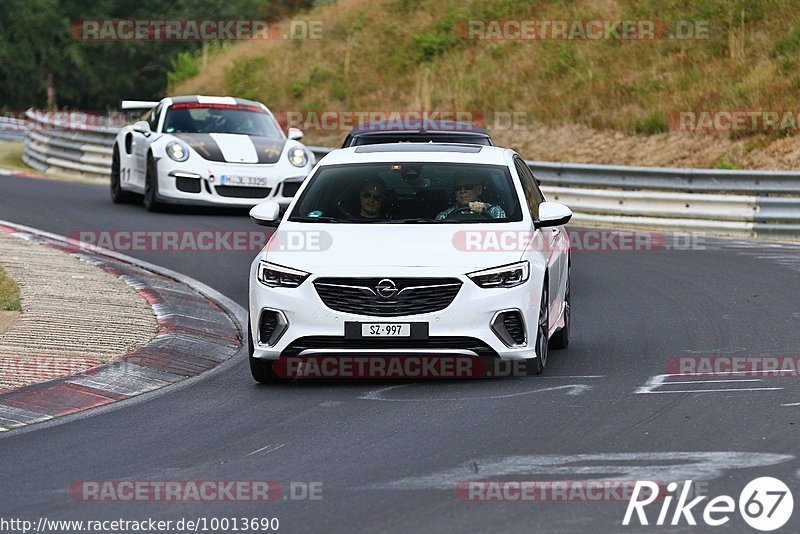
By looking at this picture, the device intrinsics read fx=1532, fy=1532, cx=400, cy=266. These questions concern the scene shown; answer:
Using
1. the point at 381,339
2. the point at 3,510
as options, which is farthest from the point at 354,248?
the point at 3,510

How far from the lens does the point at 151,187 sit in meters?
20.4

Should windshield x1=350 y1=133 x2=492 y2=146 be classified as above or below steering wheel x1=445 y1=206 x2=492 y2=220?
above

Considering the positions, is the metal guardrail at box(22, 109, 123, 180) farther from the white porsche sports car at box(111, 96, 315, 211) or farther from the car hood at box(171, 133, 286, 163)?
the car hood at box(171, 133, 286, 163)

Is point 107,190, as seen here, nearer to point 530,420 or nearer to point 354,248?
point 354,248

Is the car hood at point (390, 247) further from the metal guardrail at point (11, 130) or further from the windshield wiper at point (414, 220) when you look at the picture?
the metal guardrail at point (11, 130)

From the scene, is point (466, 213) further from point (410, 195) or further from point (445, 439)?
point (445, 439)

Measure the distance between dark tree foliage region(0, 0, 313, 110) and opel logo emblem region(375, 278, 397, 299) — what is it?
2582 inches

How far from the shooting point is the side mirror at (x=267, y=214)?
10.2 m

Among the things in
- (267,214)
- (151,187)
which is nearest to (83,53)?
(151,187)

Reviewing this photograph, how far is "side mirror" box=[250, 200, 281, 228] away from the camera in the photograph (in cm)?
1016

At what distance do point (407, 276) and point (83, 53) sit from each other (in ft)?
242

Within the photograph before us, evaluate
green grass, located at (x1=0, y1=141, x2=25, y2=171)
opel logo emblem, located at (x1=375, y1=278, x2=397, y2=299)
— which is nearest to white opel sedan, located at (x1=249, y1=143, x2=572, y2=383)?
opel logo emblem, located at (x1=375, y1=278, x2=397, y2=299)

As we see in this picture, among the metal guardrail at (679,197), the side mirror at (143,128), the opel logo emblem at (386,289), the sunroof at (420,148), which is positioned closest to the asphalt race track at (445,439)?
the opel logo emblem at (386,289)

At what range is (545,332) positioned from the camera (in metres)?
9.83
